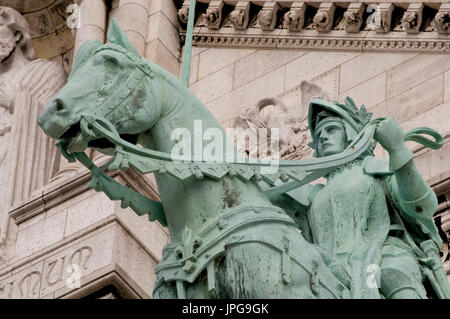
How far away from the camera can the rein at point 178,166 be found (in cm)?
966

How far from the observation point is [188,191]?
32.0 feet

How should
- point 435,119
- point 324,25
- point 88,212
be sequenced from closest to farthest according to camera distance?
1. point 88,212
2. point 435,119
3. point 324,25

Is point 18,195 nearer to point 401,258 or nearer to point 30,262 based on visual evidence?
point 30,262

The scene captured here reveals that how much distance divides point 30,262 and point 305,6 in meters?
3.20

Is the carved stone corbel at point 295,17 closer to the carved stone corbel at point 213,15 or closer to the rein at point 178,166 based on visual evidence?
the carved stone corbel at point 213,15

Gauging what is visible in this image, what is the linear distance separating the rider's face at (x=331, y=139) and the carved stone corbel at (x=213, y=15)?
17.1ft

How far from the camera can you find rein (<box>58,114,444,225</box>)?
9.66m

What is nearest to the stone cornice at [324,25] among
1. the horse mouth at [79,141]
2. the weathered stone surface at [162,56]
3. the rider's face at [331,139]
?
the weathered stone surface at [162,56]

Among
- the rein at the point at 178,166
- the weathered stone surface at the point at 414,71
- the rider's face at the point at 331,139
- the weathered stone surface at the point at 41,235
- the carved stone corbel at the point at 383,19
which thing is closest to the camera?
the rein at the point at 178,166

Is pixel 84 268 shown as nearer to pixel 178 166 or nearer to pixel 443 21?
pixel 443 21

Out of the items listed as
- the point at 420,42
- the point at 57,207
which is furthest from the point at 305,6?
the point at 57,207

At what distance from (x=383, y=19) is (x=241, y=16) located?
48.7 inches

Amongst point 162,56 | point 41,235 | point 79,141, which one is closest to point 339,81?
point 162,56

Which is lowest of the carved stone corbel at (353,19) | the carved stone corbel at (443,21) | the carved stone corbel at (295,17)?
the carved stone corbel at (443,21)
